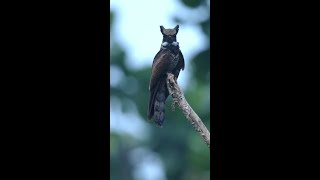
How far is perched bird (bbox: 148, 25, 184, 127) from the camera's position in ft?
7.75

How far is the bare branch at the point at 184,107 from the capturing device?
2344mm

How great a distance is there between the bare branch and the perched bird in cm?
2

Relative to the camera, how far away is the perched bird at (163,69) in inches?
93.0

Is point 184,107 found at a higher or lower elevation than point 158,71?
lower

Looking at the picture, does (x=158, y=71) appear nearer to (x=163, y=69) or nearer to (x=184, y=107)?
(x=163, y=69)

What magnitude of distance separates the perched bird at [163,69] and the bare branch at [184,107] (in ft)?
0.06

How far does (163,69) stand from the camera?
240 centimetres

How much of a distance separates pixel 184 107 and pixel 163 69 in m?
Result: 0.16

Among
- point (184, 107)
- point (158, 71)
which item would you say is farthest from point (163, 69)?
point (184, 107)

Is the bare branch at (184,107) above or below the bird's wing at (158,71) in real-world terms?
below

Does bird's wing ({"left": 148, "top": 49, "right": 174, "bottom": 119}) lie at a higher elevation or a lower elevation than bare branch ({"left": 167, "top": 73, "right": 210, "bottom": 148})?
higher
